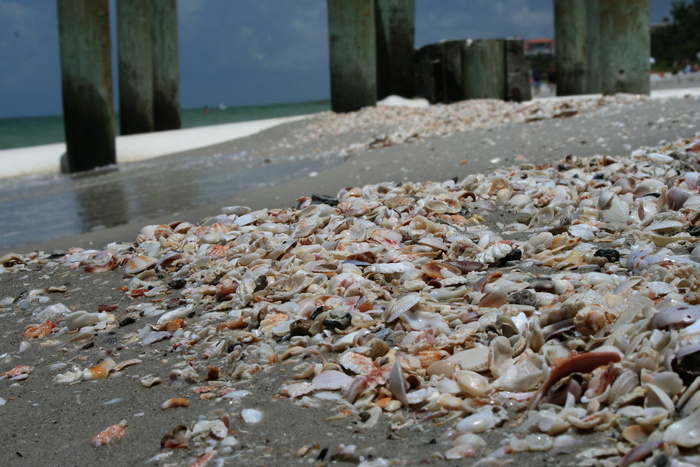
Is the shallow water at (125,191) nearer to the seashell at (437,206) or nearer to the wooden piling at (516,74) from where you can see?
the seashell at (437,206)

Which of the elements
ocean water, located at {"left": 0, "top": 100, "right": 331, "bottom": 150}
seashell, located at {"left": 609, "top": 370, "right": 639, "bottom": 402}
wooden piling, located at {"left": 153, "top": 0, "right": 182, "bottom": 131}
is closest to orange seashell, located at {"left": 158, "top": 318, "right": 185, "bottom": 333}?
seashell, located at {"left": 609, "top": 370, "right": 639, "bottom": 402}

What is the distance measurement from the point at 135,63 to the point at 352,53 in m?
3.39

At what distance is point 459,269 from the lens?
2.81m

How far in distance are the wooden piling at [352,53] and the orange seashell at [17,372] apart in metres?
9.62

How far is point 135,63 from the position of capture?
1140cm

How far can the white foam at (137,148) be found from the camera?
393 inches

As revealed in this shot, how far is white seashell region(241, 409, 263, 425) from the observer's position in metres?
1.98

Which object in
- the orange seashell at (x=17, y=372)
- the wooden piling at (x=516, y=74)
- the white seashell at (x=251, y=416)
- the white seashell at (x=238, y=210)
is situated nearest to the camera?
the white seashell at (x=251, y=416)

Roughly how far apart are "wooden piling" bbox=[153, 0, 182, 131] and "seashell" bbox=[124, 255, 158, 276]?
9.63 meters

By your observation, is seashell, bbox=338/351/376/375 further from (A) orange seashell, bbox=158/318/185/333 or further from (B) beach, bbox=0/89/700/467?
(A) orange seashell, bbox=158/318/185/333

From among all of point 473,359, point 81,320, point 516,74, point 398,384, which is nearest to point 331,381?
point 398,384

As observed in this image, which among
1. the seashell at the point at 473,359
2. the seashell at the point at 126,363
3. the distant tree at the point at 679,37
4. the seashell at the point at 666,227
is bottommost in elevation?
the seashell at the point at 126,363

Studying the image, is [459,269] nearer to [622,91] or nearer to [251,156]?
[251,156]

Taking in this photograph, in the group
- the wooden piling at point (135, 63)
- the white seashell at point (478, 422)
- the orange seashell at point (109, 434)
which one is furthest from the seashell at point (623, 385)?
the wooden piling at point (135, 63)
